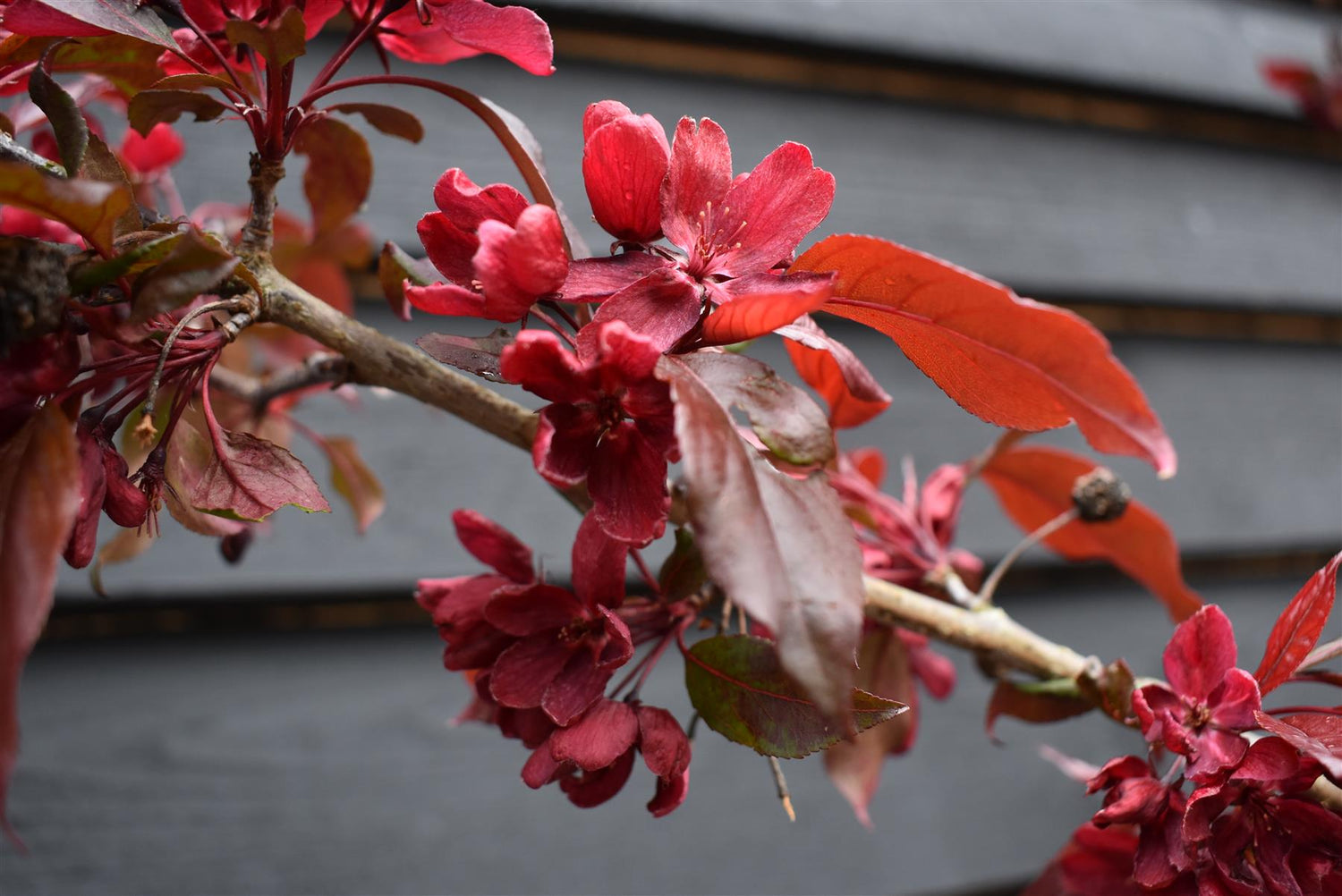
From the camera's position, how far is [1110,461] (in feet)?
2.95

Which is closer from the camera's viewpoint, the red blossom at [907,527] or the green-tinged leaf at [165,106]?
the green-tinged leaf at [165,106]

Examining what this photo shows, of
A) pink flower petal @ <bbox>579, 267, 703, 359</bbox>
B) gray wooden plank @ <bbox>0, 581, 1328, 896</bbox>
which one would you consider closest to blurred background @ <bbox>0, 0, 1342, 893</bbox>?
gray wooden plank @ <bbox>0, 581, 1328, 896</bbox>

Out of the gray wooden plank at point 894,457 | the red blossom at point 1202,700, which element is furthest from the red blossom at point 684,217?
the gray wooden plank at point 894,457

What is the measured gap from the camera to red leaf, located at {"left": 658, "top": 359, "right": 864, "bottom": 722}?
191 mm

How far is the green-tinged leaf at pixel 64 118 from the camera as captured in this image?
0.83ft

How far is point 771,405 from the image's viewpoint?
0.24m

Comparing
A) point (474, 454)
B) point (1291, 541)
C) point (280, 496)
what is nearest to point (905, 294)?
point (280, 496)

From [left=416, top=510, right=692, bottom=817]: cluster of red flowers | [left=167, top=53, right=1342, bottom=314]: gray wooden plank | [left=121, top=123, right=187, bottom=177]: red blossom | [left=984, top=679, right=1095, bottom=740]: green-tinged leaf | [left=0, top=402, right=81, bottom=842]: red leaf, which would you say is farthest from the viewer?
[left=167, top=53, right=1342, bottom=314]: gray wooden plank

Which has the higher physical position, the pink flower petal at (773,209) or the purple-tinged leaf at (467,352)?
the pink flower petal at (773,209)

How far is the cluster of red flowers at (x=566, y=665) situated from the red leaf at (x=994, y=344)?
0.12 meters

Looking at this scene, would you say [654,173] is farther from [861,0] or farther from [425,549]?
[861,0]

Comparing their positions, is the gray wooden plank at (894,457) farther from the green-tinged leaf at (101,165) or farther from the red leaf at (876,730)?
the green-tinged leaf at (101,165)

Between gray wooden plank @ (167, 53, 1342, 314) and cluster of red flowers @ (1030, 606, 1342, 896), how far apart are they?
595mm

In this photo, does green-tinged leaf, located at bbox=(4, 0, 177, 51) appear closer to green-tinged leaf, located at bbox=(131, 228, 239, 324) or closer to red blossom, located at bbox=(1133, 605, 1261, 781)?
green-tinged leaf, located at bbox=(131, 228, 239, 324)
